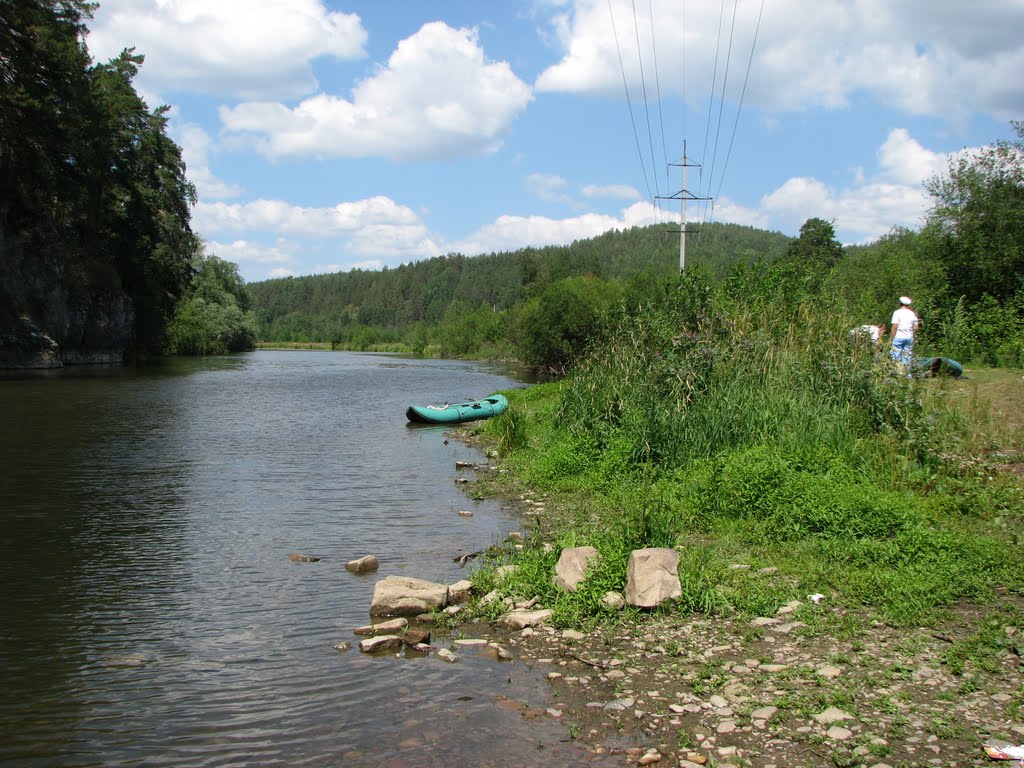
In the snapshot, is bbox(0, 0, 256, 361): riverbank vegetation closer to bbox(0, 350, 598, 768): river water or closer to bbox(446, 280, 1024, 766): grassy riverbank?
bbox(0, 350, 598, 768): river water

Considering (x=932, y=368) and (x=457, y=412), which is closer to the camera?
(x=932, y=368)

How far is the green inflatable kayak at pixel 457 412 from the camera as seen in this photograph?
89.1 ft

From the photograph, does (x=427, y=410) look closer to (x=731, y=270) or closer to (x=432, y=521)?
(x=731, y=270)

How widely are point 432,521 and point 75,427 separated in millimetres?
Answer: 16249

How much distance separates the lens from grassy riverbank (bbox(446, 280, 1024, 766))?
530 centimetres

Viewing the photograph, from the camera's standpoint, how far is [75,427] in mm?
23516

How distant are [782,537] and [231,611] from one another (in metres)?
6.37

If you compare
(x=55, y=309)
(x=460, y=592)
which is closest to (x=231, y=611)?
(x=460, y=592)

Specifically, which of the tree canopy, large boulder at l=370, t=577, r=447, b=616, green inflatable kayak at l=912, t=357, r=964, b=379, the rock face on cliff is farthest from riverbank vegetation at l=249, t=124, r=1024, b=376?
the rock face on cliff

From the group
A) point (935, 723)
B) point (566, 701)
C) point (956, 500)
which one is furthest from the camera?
point (956, 500)

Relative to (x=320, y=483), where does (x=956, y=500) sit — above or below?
above

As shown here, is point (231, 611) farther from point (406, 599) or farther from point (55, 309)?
point (55, 309)

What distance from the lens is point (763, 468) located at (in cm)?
1002

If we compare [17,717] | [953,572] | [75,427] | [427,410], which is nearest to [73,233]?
[75,427]
